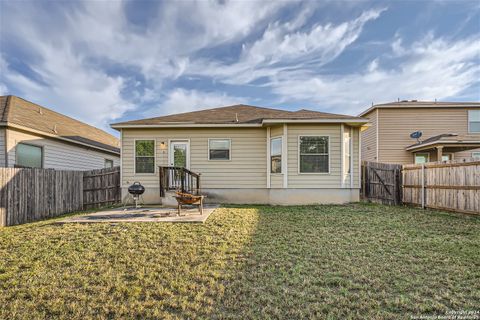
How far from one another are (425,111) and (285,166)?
1121 centimetres

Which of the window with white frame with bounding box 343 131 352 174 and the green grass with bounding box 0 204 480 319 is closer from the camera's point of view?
the green grass with bounding box 0 204 480 319

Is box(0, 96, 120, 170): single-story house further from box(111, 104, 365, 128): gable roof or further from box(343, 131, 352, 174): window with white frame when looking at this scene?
box(343, 131, 352, 174): window with white frame

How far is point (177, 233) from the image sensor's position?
16.3 ft

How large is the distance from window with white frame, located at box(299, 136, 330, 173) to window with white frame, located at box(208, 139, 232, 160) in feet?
9.43

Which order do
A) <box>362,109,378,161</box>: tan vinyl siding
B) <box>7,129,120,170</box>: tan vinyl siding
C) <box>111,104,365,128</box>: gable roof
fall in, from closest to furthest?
<box>7,129,120,170</box>: tan vinyl siding < <box>111,104,365,128</box>: gable roof < <box>362,109,378,161</box>: tan vinyl siding

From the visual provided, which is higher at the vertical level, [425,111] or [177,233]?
[425,111]

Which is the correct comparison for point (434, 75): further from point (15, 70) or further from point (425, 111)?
point (15, 70)

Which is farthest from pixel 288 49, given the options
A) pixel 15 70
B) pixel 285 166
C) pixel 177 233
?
pixel 15 70

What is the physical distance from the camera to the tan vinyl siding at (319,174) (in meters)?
9.11

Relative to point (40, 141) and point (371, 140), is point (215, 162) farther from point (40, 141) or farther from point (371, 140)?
point (371, 140)

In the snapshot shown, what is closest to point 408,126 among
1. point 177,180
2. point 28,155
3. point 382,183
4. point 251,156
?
point 382,183

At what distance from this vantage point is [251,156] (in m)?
9.67

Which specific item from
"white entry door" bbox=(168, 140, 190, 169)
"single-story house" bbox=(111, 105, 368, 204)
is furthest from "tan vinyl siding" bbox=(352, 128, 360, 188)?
"white entry door" bbox=(168, 140, 190, 169)

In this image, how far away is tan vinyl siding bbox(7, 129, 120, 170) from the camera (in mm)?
8683
